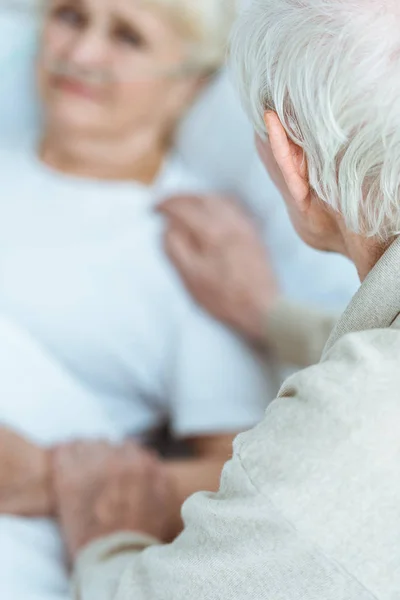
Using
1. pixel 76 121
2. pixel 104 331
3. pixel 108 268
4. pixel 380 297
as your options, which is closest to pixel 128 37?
pixel 76 121

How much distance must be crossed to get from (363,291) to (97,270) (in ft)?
2.82

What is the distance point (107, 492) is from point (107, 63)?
77 centimetres

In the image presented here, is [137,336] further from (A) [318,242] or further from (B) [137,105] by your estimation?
(A) [318,242]

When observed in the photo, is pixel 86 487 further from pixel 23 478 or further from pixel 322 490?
pixel 322 490

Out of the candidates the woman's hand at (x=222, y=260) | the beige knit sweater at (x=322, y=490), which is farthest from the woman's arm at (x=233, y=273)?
the beige knit sweater at (x=322, y=490)

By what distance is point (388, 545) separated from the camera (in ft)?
1.78

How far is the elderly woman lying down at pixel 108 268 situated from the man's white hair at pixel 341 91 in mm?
630

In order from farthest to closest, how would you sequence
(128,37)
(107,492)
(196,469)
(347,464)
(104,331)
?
(128,37) < (104,331) < (196,469) < (107,492) < (347,464)

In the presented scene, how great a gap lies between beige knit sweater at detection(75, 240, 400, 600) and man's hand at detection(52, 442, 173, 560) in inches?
19.0

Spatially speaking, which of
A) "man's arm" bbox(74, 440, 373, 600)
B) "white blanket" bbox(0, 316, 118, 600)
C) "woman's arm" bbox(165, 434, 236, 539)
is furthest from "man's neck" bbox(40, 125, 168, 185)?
"man's arm" bbox(74, 440, 373, 600)

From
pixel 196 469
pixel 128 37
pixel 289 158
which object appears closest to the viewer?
pixel 289 158

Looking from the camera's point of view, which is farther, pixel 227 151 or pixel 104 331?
pixel 227 151

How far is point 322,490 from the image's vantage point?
0.54 metres

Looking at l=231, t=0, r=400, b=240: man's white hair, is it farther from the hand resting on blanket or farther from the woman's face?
the woman's face
